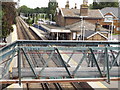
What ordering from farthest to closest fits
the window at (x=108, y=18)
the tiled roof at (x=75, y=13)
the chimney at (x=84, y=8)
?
the window at (x=108, y=18), the tiled roof at (x=75, y=13), the chimney at (x=84, y=8)

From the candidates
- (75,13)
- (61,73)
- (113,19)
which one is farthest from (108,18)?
(61,73)

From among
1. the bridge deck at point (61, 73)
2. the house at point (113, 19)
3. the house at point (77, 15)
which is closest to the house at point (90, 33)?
the house at point (77, 15)

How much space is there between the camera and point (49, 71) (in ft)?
23.0

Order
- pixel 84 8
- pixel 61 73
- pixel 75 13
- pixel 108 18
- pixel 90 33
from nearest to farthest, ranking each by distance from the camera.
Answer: pixel 61 73 → pixel 90 33 → pixel 84 8 → pixel 75 13 → pixel 108 18

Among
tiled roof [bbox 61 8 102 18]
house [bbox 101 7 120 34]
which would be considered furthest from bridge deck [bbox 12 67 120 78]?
house [bbox 101 7 120 34]

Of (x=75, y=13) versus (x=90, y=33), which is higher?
(x=75, y=13)

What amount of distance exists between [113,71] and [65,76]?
5.24 feet

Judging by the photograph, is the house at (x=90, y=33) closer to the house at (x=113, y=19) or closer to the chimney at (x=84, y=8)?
the chimney at (x=84, y=8)

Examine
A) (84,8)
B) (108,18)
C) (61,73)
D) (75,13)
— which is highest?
(84,8)

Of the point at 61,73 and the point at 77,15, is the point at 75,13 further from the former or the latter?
the point at 61,73

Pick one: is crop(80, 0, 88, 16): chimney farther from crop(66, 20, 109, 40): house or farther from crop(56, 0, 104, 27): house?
crop(66, 20, 109, 40): house

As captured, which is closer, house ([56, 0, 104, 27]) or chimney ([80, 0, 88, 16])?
chimney ([80, 0, 88, 16])

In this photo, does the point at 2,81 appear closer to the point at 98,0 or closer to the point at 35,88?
the point at 35,88

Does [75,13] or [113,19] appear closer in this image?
[75,13]
